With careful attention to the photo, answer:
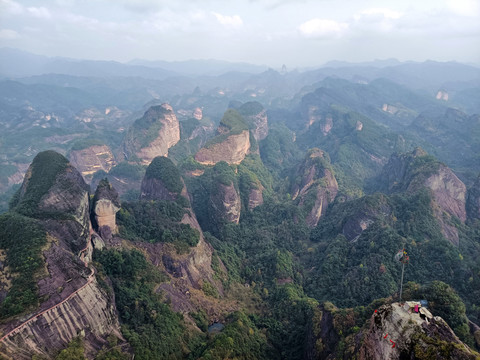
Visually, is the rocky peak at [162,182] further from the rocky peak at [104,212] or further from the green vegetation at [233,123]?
the green vegetation at [233,123]

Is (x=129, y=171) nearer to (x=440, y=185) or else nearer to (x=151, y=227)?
(x=151, y=227)

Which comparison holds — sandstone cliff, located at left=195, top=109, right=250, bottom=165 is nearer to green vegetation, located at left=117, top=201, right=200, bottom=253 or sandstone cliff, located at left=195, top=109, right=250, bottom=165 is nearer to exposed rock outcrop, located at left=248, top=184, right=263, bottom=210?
exposed rock outcrop, located at left=248, top=184, right=263, bottom=210

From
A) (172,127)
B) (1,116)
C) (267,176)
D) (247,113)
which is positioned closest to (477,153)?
(267,176)

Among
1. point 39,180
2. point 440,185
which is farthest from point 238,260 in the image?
point 440,185

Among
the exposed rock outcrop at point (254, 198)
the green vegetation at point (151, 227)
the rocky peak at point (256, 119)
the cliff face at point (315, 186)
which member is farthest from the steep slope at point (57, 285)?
the rocky peak at point (256, 119)

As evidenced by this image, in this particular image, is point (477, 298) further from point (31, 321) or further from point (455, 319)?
point (31, 321)

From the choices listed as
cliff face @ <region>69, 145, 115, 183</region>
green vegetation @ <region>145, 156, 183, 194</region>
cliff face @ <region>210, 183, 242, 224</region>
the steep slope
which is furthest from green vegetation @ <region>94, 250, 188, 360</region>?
cliff face @ <region>69, 145, 115, 183</region>
